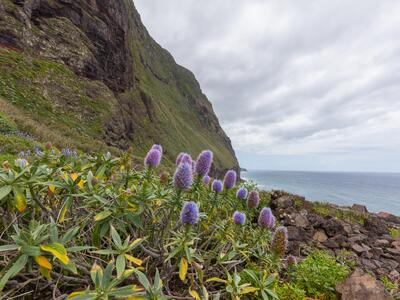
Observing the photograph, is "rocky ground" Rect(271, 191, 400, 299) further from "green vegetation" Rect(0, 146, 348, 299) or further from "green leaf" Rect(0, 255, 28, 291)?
"green leaf" Rect(0, 255, 28, 291)

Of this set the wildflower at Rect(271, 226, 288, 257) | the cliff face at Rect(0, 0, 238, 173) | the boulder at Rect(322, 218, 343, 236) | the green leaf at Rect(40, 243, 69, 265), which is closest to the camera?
the green leaf at Rect(40, 243, 69, 265)

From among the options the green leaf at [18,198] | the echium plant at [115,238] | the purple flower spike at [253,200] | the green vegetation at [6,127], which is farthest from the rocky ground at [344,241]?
the green vegetation at [6,127]

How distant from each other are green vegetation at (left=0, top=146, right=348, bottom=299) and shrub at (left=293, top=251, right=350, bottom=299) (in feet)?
0.04

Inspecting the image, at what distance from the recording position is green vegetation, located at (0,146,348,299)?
2.00m

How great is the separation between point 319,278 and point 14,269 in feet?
11.7

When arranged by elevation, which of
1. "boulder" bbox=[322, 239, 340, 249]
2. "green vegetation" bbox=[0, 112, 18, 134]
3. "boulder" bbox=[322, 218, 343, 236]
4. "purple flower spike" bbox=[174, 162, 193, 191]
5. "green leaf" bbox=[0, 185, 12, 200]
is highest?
"green vegetation" bbox=[0, 112, 18, 134]

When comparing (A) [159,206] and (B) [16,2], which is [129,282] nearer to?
(A) [159,206]

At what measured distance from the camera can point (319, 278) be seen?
3473 mm

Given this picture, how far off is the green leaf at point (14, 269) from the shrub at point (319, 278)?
3220mm

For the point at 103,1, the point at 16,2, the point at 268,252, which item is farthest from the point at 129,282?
the point at 103,1

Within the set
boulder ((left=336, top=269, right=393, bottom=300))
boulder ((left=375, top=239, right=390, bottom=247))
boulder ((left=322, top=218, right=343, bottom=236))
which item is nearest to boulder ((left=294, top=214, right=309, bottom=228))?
boulder ((left=322, top=218, right=343, bottom=236))

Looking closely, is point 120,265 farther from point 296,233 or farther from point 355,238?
point 355,238

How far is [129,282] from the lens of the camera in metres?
2.44

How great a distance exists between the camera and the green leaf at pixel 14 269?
1.72 meters
